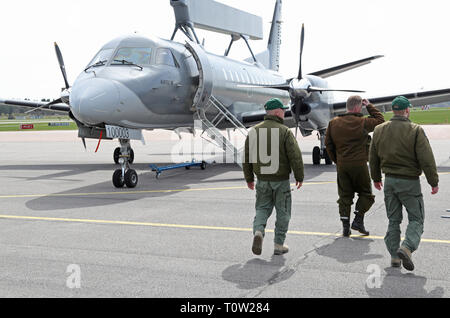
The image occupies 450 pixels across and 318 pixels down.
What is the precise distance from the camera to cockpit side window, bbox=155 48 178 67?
42.1ft

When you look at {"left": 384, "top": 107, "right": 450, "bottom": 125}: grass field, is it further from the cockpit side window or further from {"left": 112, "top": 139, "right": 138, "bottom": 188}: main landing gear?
{"left": 112, "top": 139, "right": 138, "bottom": 188}: main landing gear

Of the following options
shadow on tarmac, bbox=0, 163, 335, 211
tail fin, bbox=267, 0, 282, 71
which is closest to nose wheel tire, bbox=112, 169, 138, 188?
shadow on tarmac, bbox=0, 163, 335, 211

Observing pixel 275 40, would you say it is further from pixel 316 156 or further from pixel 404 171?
pixel 404 171

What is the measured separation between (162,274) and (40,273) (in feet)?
Result: 4.18

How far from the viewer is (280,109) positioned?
585cm

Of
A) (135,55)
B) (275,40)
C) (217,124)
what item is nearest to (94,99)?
(135,55)

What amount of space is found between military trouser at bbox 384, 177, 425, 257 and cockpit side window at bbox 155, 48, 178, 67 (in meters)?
8.88

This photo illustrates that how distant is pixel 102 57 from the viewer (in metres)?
12.1

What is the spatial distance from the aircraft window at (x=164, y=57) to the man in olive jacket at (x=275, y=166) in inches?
300

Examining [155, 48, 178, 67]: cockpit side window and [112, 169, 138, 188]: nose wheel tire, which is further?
[155, 48, 178, 67]: cockpit side window

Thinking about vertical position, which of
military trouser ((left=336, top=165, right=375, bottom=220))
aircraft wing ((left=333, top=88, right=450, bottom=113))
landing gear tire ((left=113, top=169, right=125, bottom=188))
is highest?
aircraft wing ((left=333, top=88, right=450, bottom=113))

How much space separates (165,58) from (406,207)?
30.4 feet

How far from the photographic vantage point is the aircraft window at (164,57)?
12836 mm
